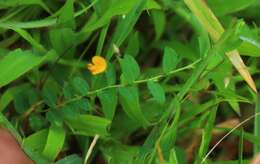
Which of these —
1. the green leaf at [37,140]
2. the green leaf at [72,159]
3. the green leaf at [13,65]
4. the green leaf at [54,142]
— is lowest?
the green leaf at [72,159]

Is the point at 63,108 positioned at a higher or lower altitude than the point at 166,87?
higher

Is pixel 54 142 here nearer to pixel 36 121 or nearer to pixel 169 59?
pixel 36 121

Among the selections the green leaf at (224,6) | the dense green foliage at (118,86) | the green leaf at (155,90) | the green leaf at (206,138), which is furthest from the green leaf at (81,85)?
the green leaf at (224,6)

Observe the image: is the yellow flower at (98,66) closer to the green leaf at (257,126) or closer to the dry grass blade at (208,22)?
the dry grass blade at (208,22)

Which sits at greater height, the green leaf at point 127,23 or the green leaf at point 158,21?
the green leaf at point 127,23

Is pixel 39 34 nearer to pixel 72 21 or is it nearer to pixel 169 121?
pixel 72 21

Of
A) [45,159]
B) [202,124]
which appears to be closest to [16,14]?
[45,159]
